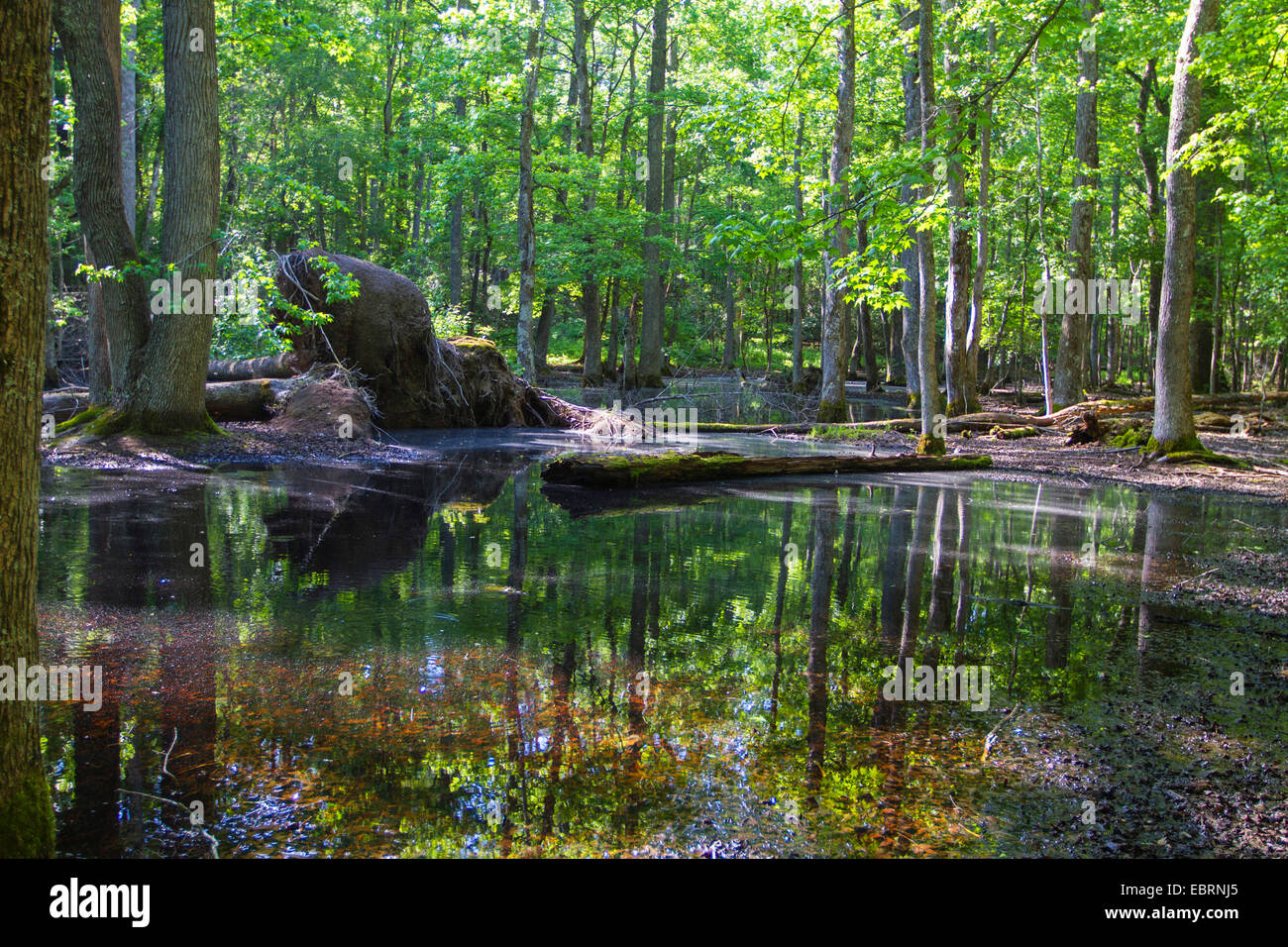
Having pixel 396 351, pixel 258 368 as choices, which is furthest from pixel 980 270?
pixel 258 368

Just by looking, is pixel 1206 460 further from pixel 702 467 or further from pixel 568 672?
pixel 568 672

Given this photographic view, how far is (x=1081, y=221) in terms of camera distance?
21312mm

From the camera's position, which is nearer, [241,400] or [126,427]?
[126,427]

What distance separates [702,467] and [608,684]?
806 centimetres

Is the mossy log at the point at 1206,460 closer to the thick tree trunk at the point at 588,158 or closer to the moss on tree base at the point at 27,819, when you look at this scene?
the moss on tree base at the point at 27,819

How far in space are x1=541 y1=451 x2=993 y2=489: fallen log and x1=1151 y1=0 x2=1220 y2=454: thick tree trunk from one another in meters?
3.09

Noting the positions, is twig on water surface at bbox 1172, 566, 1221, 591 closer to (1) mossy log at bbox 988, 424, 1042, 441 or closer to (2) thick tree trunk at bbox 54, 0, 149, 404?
(1) mossy log at bbox 988, 424, 1042, 441

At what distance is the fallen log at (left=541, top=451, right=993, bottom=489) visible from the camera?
11.4m

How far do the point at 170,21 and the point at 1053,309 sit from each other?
68.8ft

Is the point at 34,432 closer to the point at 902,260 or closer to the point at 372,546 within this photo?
the point at 372,546

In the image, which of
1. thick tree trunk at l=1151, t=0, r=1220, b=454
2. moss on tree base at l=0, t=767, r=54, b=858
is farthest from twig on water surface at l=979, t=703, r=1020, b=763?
thick tree trunk at l=1151, t=0, r=1220, b=454

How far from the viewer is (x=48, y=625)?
4.91 m

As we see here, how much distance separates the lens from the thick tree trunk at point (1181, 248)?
12.4m
